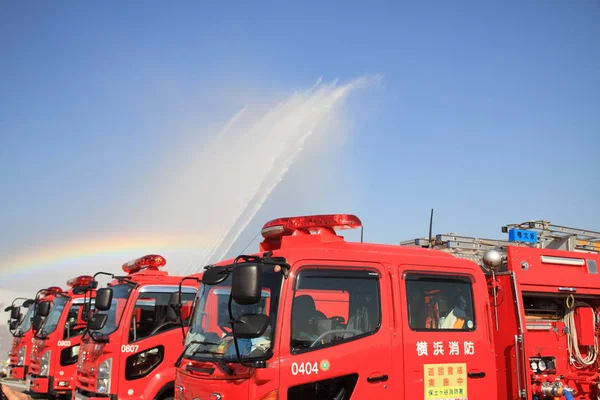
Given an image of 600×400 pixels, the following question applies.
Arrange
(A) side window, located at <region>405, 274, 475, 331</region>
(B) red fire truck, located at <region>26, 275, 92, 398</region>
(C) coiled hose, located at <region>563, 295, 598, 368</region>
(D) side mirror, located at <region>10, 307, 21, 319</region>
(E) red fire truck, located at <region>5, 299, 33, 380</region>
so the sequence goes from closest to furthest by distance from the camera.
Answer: (A) side window, located at <region>405, 274, 475, 331</region> → (C) coiled hose, located at <region>563, 295, 598, 368</region> → (B) red fire truck, located at <region>26, 275, 92, 398</region> → (E) red fire truck, located at <region>5, 299, 33, 380</region> → (D) side mirror, located at <region>10, 307, 21, 319</region>

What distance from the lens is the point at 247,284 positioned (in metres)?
4.43

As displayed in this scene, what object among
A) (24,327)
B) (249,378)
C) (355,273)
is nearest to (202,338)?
(249,378)

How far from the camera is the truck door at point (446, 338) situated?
5281mm

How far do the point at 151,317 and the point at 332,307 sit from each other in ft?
15.0

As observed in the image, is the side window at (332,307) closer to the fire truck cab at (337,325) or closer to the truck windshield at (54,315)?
the fire truck cab at (337,325)

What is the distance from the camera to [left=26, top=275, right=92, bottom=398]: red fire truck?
39.8ft

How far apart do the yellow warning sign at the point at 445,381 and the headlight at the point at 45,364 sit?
971 cm

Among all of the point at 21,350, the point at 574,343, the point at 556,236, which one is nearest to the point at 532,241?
the point at 556,236

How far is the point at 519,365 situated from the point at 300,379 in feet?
8.38

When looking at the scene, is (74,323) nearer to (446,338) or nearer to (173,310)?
(173,310)

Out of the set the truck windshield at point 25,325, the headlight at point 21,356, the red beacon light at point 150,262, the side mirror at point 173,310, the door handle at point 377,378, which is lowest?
the headlight at point 21,356

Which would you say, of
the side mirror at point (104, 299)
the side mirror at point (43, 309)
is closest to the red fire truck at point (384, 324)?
the side mirror at point (104, 299)

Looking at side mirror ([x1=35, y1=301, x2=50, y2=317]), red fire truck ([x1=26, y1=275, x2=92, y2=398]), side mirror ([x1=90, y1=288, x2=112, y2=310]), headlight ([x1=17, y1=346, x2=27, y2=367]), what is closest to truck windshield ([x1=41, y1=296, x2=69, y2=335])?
red fire truck ([x1=26, y1=275, x2=92, y2=398])

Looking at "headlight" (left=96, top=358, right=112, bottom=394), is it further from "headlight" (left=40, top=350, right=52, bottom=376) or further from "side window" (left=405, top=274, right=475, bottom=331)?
"side window" (left=405, top=274, right=475, bottom=331)
